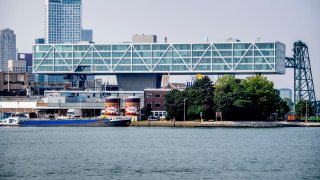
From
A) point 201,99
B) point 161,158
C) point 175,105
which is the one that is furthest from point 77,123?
point 161,158

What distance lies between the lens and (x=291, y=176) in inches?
2613

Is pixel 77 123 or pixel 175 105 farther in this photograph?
pixel 77 123

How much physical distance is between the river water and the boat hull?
55.4 meters

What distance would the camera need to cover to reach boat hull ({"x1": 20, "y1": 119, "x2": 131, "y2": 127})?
16912 centimetres

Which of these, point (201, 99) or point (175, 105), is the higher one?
point (201, 99)

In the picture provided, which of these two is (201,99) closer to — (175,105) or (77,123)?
(175,105)

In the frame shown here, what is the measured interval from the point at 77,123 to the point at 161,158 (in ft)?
316

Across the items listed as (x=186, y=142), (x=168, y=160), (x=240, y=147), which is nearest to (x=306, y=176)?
(x=168, y=160)

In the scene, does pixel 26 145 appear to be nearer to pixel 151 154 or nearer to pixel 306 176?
pixel 151 154

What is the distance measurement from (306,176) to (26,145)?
47.0m

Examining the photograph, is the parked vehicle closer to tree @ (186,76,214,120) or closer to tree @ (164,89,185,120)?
tree @ (164,89,185,120)

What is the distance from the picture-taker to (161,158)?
81.2 m

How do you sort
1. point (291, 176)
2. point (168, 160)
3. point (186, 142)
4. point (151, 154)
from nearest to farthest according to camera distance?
1. point (291, 176)
2. point (168, 160)
3. point (151, 154)
4. point (186, 142)

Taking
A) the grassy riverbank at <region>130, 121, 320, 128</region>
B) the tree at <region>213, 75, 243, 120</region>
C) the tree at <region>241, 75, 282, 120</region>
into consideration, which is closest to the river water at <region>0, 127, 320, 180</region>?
the grassy riverbank at <region>130, 121, 320, 128</region>
